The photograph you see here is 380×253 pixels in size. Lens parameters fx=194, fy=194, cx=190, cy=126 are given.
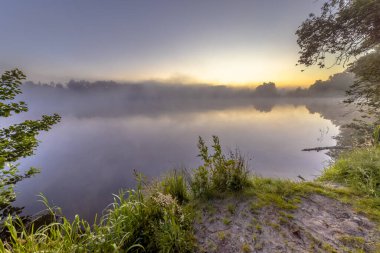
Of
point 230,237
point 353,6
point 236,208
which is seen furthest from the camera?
point 353,6

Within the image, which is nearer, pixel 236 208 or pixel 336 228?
pixel 336 228

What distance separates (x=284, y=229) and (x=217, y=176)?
6.93ft

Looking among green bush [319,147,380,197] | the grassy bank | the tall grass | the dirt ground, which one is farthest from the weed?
green bush [319,147,380,197]

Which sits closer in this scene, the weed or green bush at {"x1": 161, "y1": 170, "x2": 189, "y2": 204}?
the weed

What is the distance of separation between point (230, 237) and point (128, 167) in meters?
21.4

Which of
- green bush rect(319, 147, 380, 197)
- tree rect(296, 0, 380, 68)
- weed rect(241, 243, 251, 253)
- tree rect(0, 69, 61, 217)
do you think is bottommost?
weed rect(241, 243, 251, 253)

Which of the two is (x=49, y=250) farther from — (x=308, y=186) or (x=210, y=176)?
(x=308, y=186)

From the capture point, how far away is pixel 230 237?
380 centimetres

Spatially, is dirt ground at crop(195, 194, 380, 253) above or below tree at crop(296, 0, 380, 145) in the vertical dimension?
below

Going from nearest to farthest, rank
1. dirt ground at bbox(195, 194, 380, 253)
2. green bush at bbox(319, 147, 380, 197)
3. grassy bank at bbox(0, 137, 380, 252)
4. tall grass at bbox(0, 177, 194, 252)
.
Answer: tall grass at bbox(0, 177, 194, 252), grassy bank at bbox(0, 137, 380, 252), dirt ground at bbox(195, 194, 380, 253), green bush at bbox(319, 147, 380, 197)

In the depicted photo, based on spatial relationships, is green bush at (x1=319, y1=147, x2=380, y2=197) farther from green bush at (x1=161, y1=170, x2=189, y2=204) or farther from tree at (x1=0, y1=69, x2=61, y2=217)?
tree at (x1=0, y1=69, x2=61, y2=217)

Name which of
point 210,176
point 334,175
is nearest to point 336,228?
point 210,176

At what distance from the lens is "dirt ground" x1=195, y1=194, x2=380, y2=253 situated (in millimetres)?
3479

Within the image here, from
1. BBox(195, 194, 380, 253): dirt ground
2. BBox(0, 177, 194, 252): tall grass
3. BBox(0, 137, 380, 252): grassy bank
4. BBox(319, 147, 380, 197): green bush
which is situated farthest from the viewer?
BBox(319, 147, 380, 197): green bush
